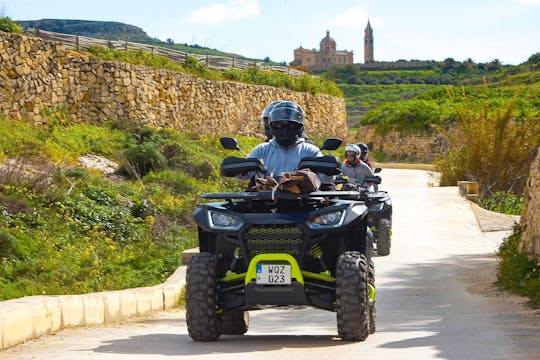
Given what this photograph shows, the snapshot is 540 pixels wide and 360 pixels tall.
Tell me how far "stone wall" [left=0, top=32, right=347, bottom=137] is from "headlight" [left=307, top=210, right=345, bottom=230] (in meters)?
22.9

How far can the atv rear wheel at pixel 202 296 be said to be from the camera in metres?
9.84

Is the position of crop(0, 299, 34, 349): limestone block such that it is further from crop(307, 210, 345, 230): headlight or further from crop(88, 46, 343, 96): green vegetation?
crop(88, 46, 343, 96): green vegetation

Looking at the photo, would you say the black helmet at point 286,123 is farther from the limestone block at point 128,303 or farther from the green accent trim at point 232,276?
the limestone block at point 128,303

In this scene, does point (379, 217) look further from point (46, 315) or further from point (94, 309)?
point (46, 315)

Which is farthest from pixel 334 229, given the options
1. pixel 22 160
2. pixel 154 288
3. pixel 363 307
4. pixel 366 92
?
A: pixel 366 92

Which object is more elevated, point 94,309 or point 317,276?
point 317,276

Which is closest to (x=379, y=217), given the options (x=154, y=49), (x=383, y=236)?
(x=383, y=236)

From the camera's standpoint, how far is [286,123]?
10867 millimetres

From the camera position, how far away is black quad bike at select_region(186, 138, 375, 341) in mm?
9727

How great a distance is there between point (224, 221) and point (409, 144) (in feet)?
209

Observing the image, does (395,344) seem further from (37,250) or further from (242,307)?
(37,250)

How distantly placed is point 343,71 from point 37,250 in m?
139

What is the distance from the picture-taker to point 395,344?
9.62 m

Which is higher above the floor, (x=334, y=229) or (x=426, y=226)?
(x=334, y=229)
